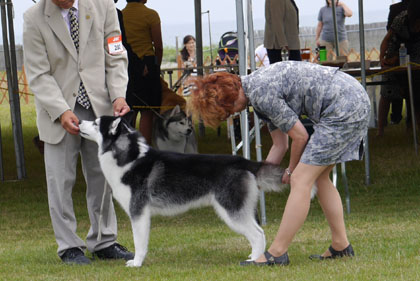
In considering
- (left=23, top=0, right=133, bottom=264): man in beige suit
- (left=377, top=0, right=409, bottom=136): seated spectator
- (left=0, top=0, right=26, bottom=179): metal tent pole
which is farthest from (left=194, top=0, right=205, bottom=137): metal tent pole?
(left=23, top=0, right=133, bottom=264): man in beige suit

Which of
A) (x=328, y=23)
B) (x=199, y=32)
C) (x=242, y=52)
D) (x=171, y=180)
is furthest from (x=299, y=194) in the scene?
(x=328, y=23)

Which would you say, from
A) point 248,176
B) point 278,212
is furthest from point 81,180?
point 248,176

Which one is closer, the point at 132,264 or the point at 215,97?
the point at 215,97

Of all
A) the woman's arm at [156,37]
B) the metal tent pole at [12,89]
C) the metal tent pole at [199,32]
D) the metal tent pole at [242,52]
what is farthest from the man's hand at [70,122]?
the metal tent pole at [199,32]

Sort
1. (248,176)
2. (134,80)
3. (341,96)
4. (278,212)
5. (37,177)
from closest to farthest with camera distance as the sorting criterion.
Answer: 1. (341,96)
2. (248,176)
3. (278,212)
4. (134,80)
5. (37,177)

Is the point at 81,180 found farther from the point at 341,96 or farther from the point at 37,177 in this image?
the point at 341,96

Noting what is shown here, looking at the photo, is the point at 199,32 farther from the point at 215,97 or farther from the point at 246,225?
the point at 215,97

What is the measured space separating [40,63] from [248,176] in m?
1.41

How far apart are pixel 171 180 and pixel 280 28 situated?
5.44m

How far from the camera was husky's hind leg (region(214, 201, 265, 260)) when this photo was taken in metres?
4.42

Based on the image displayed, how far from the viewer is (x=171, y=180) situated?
454 cm

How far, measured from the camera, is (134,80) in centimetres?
924

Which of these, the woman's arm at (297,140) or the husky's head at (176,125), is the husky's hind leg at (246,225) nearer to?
the woman's arm at (297,140)

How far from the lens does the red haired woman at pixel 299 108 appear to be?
13.3 feet
